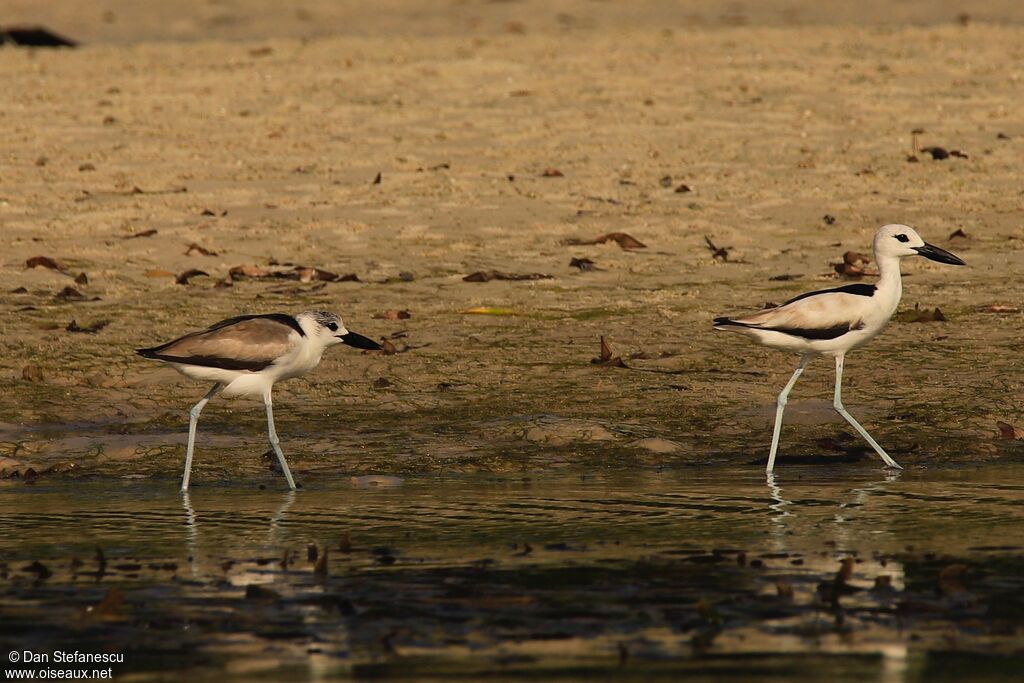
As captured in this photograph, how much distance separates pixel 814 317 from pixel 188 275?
606 cm

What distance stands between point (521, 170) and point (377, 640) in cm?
1224

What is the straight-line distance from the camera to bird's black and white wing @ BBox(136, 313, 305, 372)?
10469mm

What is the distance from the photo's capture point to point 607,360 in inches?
497

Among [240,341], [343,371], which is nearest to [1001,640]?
[240,341]

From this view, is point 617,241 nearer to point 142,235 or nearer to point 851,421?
point 142,235

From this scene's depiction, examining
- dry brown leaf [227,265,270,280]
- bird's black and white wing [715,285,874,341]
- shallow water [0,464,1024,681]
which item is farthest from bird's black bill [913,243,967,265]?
dry brown leaf [227,265,270,280]

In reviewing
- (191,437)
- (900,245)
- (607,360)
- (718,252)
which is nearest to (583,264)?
(718,252)

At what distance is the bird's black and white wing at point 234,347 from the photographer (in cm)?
1047

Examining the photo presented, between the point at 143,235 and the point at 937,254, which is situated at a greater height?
the point at 143,235

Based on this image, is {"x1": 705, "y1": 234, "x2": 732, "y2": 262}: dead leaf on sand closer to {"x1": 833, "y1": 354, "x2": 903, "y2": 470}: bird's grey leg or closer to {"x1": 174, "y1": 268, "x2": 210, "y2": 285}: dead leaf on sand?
{"x1": 833, "y1": 354, "x2": 903, "y2": 470}: bird's grey leg

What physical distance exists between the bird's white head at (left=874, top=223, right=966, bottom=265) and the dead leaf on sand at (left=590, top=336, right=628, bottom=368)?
1983mm

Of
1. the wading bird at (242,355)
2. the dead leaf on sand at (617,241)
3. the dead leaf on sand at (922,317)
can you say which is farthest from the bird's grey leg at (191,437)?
the dead leaf on sand at (617,241)

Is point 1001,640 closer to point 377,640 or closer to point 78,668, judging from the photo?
point 377,640

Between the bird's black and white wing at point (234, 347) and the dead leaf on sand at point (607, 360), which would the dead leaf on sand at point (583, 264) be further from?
the bird's black and white wing at point (234, 347)
